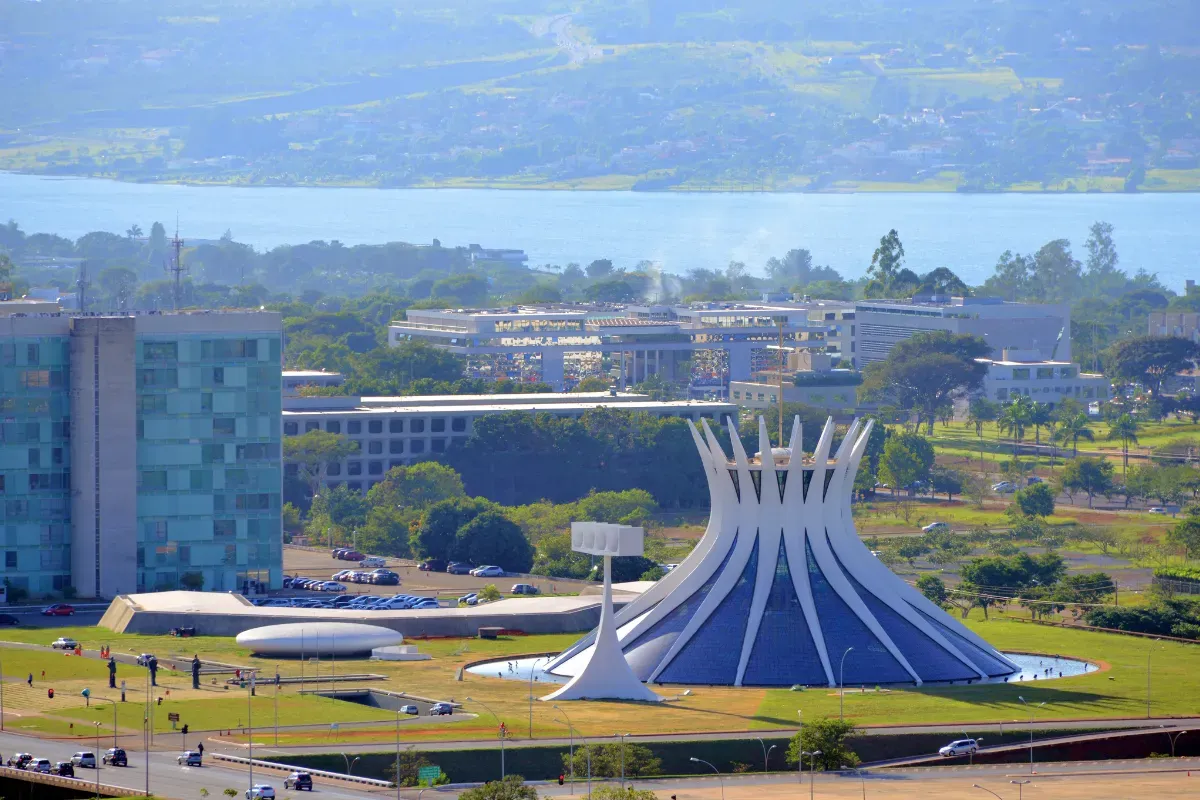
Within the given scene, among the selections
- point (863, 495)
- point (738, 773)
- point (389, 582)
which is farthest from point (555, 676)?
point (863, 495)

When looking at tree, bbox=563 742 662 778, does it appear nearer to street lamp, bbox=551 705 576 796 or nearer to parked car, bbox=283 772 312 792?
street lamp, bbox=551 705 576 796

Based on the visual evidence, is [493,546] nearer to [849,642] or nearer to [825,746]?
[849,642]

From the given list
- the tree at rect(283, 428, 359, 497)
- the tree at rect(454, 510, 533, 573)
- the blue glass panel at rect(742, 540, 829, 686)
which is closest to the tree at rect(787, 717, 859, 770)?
the blue glass panel at rect(742, 540, 829, 686)

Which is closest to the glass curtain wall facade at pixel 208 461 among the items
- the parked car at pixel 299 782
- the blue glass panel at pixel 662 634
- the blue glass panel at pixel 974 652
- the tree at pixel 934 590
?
the tree at pixel 934 590

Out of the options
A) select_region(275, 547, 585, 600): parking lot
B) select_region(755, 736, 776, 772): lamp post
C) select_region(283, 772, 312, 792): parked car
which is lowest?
select_region(275, 547, 585, 600): parking lot

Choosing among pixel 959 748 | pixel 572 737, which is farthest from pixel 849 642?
pixel 572 737

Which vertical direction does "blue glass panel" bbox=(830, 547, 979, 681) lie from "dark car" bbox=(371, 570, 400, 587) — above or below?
above

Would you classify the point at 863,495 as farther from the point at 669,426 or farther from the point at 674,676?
the point at 674,676

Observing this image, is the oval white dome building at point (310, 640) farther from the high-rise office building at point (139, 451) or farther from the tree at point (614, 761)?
the tree at point (614, 761)
